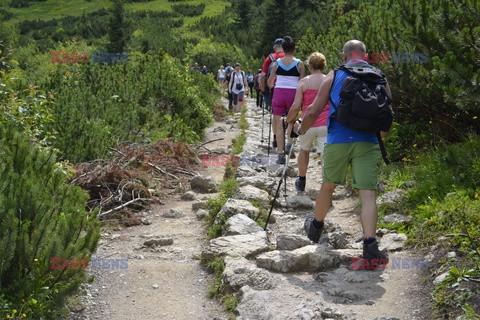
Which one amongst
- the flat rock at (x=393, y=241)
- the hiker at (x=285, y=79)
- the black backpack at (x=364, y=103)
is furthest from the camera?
the hiker at (x=285, y=79)

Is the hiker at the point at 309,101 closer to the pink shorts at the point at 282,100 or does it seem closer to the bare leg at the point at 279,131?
the pink shorts at the point at 282,100

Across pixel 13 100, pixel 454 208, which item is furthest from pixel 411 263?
pixel 13 100

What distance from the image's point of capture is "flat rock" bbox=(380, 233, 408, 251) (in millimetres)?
5395

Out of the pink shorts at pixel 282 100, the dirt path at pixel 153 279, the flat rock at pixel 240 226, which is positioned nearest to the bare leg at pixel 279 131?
the pink shorts at pixel 282 100

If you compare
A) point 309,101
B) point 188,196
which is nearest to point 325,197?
point 309,101

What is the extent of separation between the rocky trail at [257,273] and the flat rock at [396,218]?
0.67 feet

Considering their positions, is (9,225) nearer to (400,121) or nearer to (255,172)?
(255,172)

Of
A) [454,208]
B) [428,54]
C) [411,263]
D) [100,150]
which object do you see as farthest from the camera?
[100,150]

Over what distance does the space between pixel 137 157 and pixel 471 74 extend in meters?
5.20

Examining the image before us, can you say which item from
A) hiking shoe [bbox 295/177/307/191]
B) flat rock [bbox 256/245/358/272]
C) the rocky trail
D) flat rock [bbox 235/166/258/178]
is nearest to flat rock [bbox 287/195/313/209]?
the rocky trail

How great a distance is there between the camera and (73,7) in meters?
104

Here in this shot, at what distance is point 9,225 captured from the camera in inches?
159

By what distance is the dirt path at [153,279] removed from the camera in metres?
4.76

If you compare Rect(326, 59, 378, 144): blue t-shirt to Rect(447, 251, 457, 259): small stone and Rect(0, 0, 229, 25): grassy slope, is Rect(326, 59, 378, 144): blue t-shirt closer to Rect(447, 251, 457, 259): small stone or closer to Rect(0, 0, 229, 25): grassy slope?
Rect(447, 251, 457, 259): small stone
